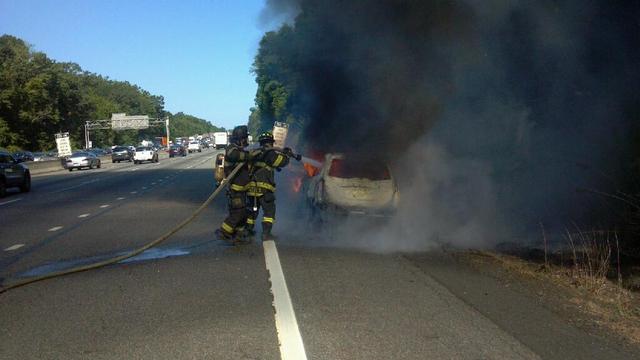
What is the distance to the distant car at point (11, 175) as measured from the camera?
21328 mm

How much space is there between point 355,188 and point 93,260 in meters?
4.02

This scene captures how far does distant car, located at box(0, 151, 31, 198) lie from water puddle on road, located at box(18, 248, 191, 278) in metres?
13.8

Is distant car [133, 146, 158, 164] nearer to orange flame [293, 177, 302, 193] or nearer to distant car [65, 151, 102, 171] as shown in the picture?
distant car [65, 151, 102, 171]

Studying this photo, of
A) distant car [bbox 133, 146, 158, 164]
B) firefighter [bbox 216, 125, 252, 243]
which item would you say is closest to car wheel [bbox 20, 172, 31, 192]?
firefighter [bbox 216, 125, 252, 243]

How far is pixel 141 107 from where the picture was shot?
15450 centimetres

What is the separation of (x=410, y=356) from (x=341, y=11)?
9.55m

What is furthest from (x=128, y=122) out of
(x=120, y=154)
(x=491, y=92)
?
(x=491, y=92)

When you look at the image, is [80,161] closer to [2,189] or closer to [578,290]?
[2,189]

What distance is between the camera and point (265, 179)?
9672 mm

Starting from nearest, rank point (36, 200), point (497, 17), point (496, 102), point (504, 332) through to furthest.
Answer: point (504, 332) → point (497, 17) → point (496, 102) → point (36, 200)

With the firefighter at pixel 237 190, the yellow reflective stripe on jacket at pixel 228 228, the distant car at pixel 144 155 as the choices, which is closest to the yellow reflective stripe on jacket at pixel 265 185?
the firefighter at pixel 237 190

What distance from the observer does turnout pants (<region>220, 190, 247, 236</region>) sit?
9.52m

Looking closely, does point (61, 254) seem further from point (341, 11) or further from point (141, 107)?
point (141, 107)

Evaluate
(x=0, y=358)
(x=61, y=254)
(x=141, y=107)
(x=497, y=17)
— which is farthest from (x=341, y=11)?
(x=141, y=107)
